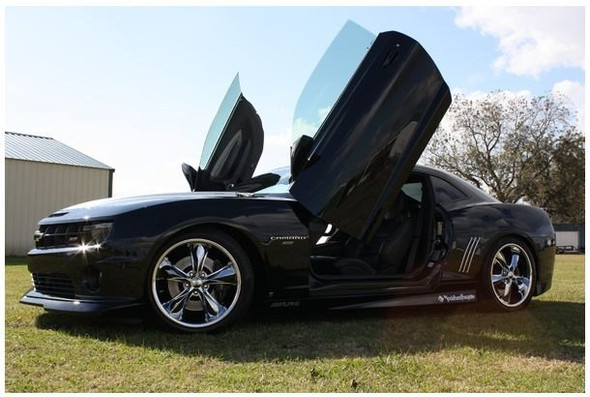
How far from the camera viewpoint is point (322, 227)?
4531 millimetres

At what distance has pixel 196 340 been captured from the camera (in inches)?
150

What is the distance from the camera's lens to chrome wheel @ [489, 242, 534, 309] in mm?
5336

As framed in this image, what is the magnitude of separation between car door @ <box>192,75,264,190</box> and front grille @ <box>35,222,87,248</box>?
143 centimetres

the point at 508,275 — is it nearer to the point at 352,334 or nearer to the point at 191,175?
the point at 352,334

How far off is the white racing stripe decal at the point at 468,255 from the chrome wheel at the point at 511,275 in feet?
0.79

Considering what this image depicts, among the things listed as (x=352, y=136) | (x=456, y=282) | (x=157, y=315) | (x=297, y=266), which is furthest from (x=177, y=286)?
(x=456, y=282)

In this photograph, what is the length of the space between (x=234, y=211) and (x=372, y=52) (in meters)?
1.63

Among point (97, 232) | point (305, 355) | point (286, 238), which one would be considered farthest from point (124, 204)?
point (305, 355)

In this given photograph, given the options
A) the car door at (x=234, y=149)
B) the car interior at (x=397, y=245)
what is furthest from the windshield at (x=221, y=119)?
the car interior at (x=397, y=245)

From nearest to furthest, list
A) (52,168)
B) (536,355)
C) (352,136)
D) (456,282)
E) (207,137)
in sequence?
(536,355)
(352,136)
(456,282)
(207,137)
(52,168)

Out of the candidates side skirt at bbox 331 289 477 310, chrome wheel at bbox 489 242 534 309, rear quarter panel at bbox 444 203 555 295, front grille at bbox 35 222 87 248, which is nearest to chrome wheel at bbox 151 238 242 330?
front grille at bbox 35 222 87 248

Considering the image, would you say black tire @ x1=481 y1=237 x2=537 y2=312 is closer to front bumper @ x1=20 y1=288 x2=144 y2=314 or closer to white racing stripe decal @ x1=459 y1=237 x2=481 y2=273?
white racing stripe decal @ x1=459 y1=237 x2=481 y2=273

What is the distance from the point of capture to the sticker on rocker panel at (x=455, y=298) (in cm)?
504

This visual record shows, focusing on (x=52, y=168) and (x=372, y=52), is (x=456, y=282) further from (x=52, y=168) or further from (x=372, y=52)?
(x=52, y=168)
